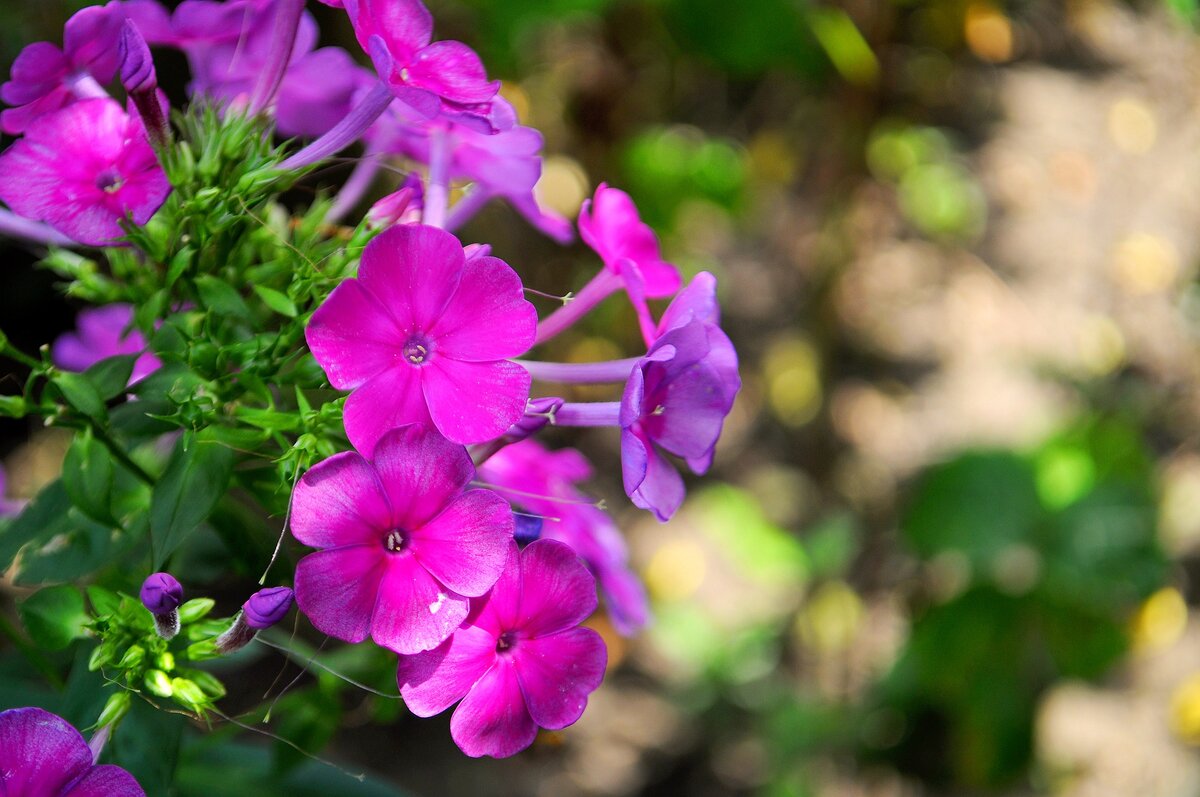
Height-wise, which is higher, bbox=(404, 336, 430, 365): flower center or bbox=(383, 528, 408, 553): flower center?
bbox=(404, 336, 430, 365): flower center

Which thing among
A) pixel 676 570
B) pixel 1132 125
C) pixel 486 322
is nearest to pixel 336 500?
pixel 486 322

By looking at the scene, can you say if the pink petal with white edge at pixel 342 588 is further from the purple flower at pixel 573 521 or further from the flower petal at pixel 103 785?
the purple flower at pixel 573 521

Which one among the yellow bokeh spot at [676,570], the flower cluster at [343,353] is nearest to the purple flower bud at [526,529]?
the flower cluster at [343,353]

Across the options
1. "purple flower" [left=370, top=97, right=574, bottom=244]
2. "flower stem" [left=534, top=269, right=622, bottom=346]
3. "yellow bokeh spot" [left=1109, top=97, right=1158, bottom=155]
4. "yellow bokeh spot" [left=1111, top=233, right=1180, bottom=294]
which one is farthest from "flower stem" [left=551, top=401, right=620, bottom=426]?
"yellow bokeh spot" [left=1109, top=97, right=1158, bottom=155]

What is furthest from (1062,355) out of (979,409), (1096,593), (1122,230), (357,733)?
(357,733)

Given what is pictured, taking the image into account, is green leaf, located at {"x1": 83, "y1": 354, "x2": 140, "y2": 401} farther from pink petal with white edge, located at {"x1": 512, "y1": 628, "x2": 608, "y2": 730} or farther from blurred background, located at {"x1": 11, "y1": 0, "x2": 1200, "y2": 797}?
blurred background, located at {"x1": 11, "y1": 0, "x2": 1200, "y2": 797}

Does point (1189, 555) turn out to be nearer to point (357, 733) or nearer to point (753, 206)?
point (753, 206)
